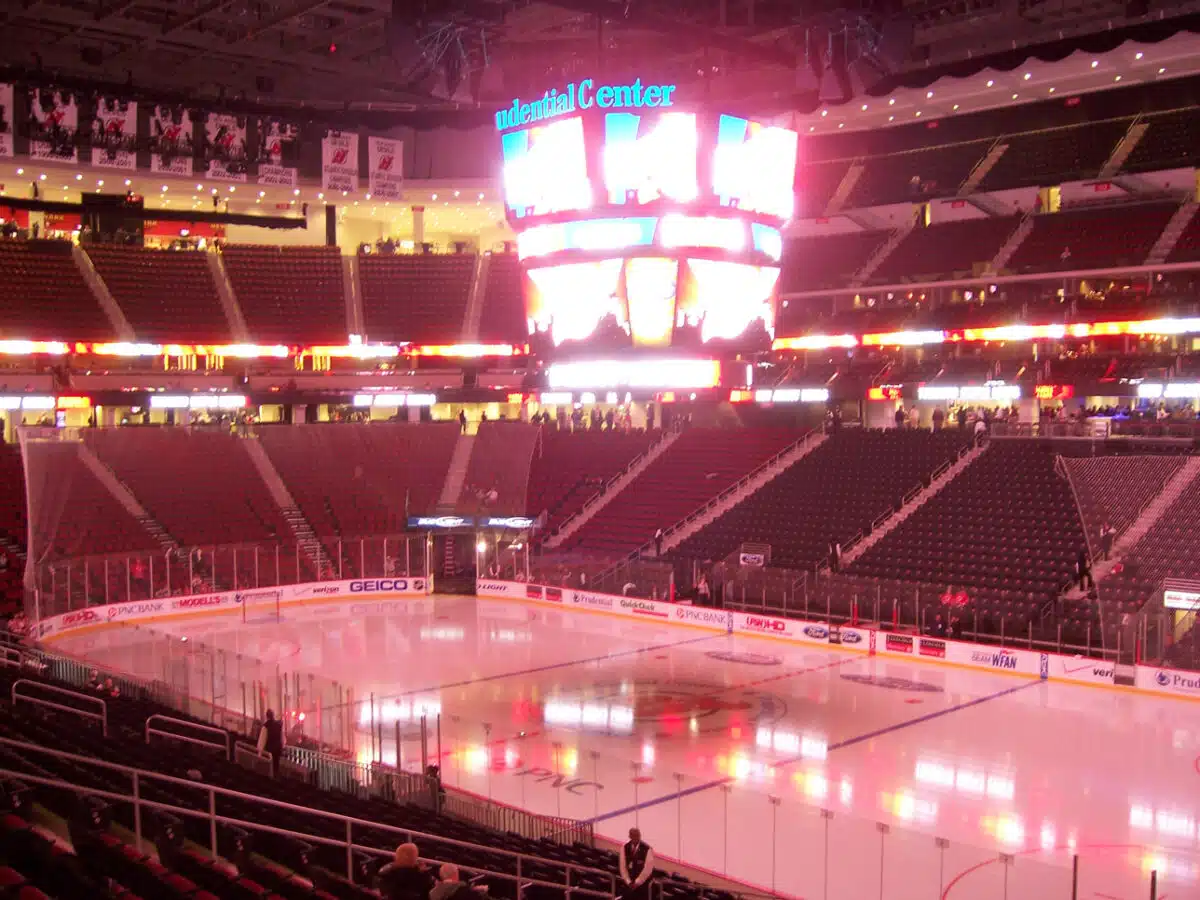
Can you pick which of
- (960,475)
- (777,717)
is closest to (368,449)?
(960,475)

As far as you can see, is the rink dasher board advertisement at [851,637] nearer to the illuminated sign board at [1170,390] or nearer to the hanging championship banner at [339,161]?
the illuminated sign board at [1170,390]

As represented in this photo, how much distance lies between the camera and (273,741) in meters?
14.5

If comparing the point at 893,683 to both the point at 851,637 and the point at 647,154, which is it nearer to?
the point at 851,637

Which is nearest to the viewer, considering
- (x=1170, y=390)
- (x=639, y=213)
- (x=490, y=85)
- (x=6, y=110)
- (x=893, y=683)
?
(x=639, y=213)

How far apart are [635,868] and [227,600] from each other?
24738 mm

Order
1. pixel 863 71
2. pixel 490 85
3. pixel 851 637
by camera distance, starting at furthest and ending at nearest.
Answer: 1. pixel 851 637
2. pixel 490 85
3. pixel 863 71

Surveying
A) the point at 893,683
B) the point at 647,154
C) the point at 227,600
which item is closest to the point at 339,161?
the point at 227,600

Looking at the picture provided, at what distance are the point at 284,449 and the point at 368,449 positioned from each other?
2826 millimetres

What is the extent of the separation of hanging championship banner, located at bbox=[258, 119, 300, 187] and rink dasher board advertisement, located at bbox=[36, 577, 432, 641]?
45.5 feet

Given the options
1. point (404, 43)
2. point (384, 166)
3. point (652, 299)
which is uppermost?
point (384, 166)

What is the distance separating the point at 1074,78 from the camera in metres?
35.5

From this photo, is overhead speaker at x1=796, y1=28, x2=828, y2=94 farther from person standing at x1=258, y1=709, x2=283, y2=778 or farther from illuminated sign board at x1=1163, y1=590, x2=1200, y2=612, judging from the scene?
person standing at x1=258, y1=709, x2=283, y2=778

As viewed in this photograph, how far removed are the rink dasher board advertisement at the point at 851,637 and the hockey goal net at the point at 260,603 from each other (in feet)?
20.6

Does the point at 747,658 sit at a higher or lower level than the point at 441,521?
Result: lower
